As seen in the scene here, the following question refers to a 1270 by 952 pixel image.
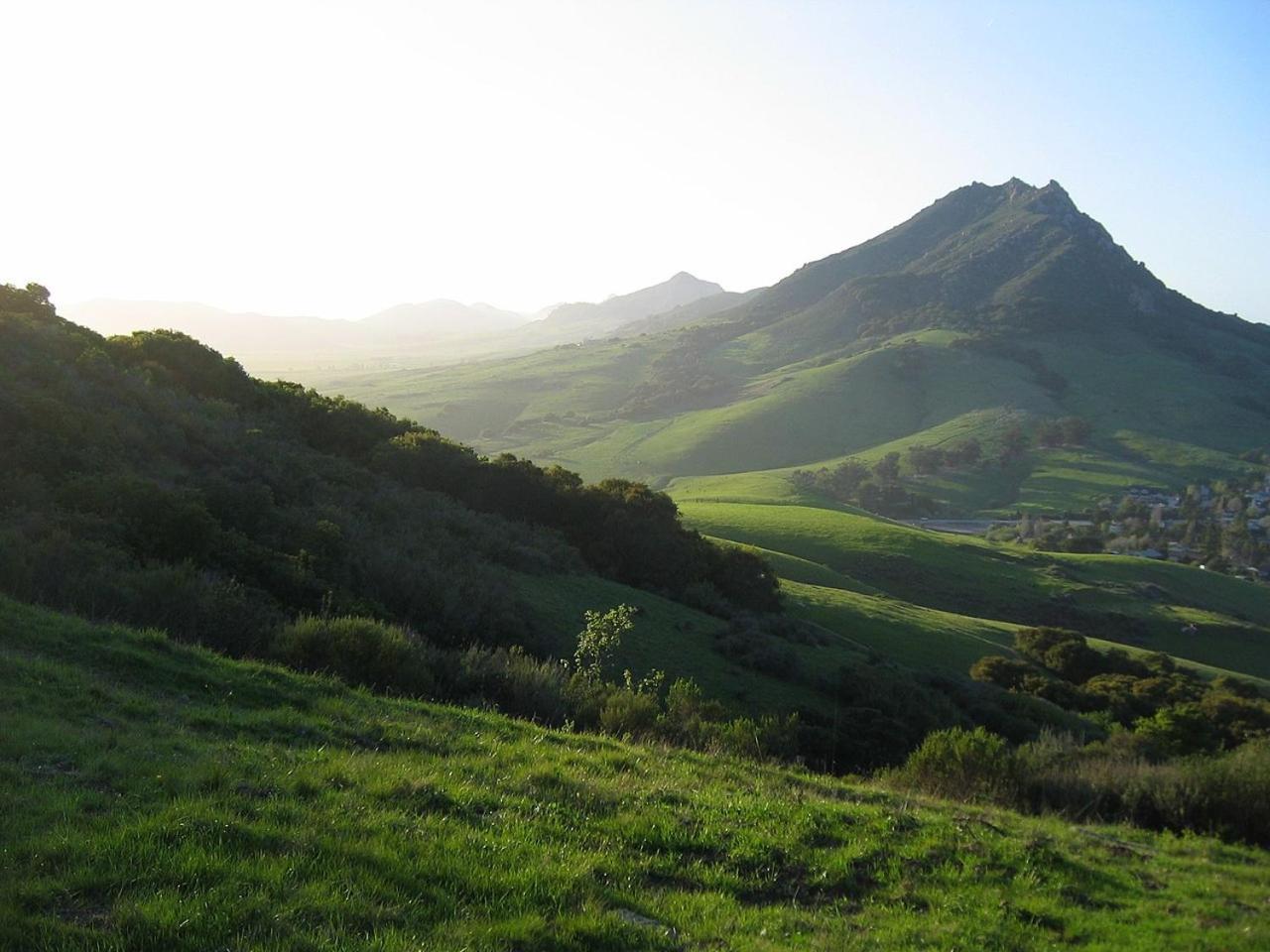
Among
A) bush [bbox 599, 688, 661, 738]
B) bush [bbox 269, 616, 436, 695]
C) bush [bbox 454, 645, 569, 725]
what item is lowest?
bush [bbox 599, 688, 661, 738]

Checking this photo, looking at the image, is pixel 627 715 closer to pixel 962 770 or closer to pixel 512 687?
pixel 512 687

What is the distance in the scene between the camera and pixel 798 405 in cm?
15262

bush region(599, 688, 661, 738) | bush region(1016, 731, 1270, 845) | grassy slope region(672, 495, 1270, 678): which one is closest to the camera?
bush region(1016, 731, 1270, 845)

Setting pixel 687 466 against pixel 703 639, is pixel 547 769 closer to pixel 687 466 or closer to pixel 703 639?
pixel 703 639

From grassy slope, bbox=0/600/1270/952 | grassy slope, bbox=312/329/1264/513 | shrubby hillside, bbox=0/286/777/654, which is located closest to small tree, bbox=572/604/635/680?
shrubby hillside, bbox=0/286/777/654

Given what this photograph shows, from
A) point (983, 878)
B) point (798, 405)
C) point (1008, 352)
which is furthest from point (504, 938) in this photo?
point (1008, 352)

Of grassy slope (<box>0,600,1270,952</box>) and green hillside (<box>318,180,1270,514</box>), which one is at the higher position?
green hillside (<box>318,180,1270,514</box>)

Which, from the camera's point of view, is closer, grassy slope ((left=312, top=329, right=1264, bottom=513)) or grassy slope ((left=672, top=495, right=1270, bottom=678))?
grassy slope ((left=672, top=495, right=1270, bottom=678))

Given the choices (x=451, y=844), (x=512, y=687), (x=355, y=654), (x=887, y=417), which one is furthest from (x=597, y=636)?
(x=887, y=417)

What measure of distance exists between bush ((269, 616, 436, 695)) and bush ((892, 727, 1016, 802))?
7311 mm

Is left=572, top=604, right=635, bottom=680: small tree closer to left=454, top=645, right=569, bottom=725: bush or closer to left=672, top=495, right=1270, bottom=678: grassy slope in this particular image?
left=454, top=645, right=569, bottom=725: bush

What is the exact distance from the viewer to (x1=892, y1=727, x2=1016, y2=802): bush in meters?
11.3

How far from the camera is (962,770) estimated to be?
1175 centimetres

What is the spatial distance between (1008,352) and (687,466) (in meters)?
102
